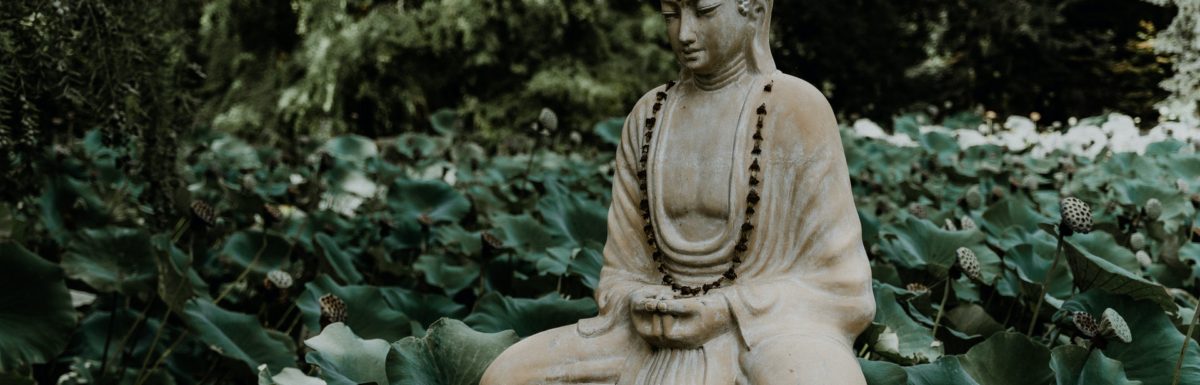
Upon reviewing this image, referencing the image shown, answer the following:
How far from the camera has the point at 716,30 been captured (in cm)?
189

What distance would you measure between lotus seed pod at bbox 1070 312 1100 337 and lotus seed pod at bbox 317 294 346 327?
136 cm

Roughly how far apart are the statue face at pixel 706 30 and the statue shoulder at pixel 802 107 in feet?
0.35

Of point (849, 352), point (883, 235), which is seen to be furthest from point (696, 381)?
point (883, 235)

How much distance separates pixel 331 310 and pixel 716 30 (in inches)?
36.7

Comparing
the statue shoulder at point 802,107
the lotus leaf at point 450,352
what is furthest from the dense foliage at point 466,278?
the statue shoulder at point 802,107

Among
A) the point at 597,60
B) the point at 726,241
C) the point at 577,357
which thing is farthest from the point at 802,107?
the point at 597,60

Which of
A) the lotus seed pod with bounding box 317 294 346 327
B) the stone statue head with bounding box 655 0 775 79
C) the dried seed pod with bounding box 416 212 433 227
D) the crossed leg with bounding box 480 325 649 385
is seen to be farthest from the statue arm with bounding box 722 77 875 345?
the dried seed pod with bounding box 416 212 433 227

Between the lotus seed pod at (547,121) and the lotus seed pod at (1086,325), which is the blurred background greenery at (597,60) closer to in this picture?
the lotus seed pod at (547,121)

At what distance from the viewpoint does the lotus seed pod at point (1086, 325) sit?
193 cm

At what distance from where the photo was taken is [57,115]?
4.58 metres

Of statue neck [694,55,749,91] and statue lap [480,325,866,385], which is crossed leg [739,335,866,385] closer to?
statue lap [480,325,866,385]

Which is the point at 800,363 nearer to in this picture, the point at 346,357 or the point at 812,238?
the point at 812,238

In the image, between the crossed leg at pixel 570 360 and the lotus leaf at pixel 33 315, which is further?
the lotus leaf at pixel 33 315

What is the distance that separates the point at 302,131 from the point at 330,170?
6026 millimetres
